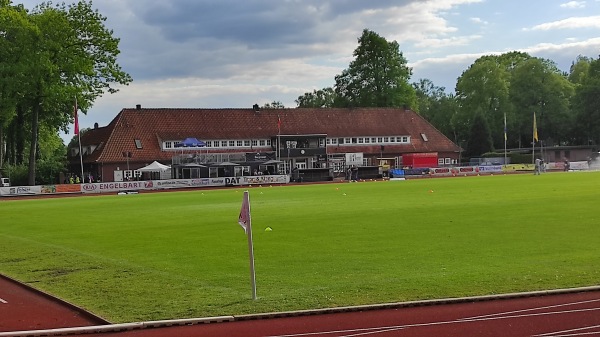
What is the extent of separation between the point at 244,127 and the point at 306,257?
7431 cm

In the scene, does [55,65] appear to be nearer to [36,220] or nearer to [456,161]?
[36,220]

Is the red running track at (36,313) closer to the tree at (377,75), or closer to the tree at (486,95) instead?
the tree at (377,75)

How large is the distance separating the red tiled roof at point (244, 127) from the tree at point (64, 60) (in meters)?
15.1

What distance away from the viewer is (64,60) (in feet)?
203

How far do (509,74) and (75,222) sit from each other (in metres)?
103

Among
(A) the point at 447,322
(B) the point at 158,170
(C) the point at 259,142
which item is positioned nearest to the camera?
(A) the point at 447,322

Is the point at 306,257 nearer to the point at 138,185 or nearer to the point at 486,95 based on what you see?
the point at 138,185

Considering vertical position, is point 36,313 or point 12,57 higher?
point 12,57

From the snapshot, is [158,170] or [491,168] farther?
[491,168]

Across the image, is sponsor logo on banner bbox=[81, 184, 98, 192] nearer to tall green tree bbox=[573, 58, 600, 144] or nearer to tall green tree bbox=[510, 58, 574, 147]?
tall green tree bbox=[510, 58, 574, 147]

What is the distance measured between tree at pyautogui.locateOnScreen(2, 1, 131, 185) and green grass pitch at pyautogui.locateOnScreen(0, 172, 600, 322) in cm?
3314

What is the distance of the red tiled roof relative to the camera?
268 ft

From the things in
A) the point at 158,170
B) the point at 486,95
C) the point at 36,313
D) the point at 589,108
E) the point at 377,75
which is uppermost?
the point at 377,75

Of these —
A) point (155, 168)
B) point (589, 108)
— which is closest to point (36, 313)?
point (155, 168)
